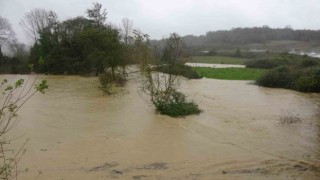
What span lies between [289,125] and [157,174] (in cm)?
848

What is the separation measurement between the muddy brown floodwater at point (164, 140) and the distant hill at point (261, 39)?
60.4 m

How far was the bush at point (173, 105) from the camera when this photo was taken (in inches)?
692

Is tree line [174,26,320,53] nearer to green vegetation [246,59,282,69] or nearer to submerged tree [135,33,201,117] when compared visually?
green vegetation [246,59,282,69]

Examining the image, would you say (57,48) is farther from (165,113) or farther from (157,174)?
(157,174)

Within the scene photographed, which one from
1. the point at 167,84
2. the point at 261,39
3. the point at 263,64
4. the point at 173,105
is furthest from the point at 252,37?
the point at 173,105

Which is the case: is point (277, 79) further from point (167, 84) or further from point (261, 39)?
point (261, 39)

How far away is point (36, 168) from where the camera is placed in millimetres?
10102

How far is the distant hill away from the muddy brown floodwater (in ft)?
198

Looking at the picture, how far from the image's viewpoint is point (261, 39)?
97.1 meters

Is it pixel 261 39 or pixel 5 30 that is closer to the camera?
pixel 5 30

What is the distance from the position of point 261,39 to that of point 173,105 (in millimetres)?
84394

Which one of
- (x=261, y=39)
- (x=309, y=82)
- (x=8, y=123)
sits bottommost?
(x=309, y=82)

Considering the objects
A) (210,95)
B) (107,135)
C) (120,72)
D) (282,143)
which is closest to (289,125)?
(282,143)

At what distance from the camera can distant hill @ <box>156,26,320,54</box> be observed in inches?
3339
